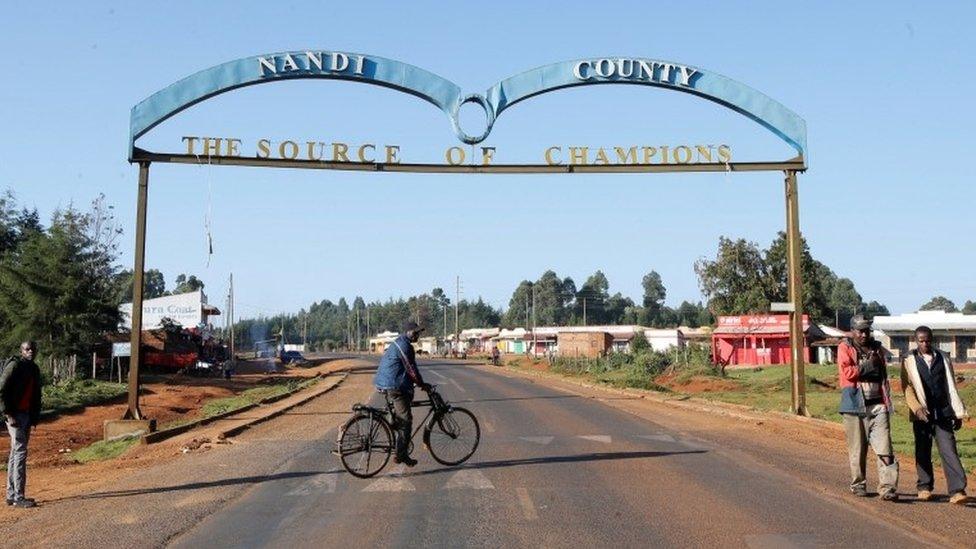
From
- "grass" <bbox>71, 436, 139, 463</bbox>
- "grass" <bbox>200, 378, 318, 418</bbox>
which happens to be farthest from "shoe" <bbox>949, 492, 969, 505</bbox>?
"grass" <bbox>200, 378, 318, 418</bbox>

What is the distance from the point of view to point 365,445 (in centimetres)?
1198

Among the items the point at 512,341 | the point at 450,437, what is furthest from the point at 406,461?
the point at 512,341

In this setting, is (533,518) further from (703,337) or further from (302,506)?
(703,337)

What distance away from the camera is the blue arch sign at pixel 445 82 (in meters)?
19.6

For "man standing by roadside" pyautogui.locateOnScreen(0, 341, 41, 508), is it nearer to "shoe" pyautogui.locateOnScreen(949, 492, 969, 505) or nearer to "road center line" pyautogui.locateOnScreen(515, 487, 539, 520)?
"road center line" pyautogui.locateOnScreen(515, 487, 539, 520)

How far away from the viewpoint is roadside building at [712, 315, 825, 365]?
215 ft

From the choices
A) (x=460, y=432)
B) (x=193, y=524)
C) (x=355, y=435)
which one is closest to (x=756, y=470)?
(x=460, y=432)

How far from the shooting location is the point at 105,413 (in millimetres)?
30234

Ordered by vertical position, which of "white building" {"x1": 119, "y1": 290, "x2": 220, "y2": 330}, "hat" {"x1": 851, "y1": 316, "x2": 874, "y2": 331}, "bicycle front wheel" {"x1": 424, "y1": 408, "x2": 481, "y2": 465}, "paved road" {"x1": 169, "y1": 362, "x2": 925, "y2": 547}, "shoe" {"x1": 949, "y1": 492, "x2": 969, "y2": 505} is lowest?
"paved road" {"x1": 169, "y1": 362, "x2": 925, "y2": 547}

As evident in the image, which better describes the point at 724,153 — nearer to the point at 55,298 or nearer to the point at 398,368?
the point at 398,368

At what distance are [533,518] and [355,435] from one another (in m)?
3.63

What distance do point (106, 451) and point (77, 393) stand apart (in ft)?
64.9

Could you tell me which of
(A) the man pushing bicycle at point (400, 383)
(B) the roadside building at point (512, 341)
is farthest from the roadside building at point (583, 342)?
(A) the man pushing bicycle at point (400, 383)

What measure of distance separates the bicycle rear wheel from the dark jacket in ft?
11.5
